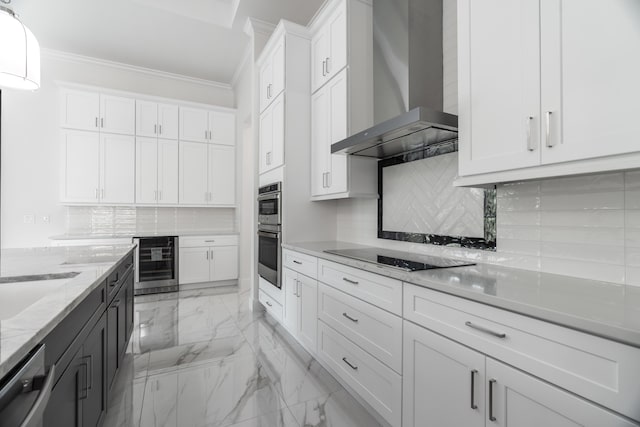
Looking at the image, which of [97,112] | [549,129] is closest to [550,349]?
[549,129]

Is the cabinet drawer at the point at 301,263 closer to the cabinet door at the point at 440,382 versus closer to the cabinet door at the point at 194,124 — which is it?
the cabinet door at the point at 440,382

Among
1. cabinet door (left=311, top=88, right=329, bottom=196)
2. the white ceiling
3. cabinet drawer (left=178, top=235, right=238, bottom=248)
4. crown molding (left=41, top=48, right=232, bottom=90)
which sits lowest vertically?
cabinet drawer (left=178, top=235, right=238, bottom=248)

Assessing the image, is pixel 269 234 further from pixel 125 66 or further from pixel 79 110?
pixel 125 66

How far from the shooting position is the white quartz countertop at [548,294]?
0.81 metres

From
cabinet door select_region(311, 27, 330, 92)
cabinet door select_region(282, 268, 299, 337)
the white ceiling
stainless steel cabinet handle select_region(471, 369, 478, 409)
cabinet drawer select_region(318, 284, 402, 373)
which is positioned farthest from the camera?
the white ceiling

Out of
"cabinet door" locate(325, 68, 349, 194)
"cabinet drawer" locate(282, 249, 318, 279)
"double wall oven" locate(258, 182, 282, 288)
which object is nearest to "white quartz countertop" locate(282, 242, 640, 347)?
"cabinet drawer" locate(282, 249, 318, 279)

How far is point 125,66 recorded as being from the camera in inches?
189

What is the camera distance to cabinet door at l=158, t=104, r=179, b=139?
184 inches

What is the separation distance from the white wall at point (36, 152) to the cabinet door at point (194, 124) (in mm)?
1277

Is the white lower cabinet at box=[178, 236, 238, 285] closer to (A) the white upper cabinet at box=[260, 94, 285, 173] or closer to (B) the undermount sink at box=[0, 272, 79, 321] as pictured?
(A) the white upper cabinet at box=[260, 94, 285, 173]

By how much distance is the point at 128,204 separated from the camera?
177 inches

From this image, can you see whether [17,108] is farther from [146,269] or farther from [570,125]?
[570,125]

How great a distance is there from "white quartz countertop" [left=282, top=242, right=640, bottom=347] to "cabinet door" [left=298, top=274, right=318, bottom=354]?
850 mm

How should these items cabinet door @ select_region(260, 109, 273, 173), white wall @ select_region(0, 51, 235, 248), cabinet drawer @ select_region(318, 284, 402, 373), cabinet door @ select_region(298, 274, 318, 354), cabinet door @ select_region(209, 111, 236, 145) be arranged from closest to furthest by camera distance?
cabinet drawer @ select_region(318, 284, 402, 373)
cabinet door @ select_region(298, 274, 318, 354)
cabinet door @ select_region(260, 109, 273, 173)
white wall @ select_region(0, 51, 235, 248)
cabinet door @ select_region(209, 111, 236, 145)
